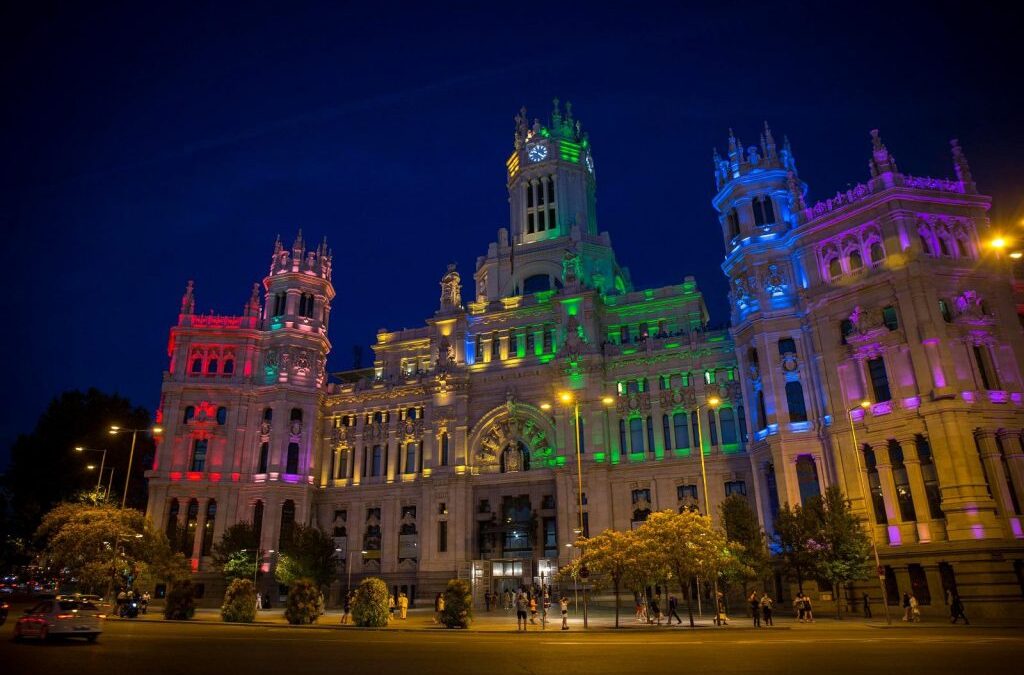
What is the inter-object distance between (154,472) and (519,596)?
5310 cm

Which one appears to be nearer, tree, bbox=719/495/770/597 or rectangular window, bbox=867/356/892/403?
tree, bbox=719/495/770/597

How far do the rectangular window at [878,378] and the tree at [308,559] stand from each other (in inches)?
1866

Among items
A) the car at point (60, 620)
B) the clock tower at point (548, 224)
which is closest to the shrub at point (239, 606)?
the car at point (60, 620)

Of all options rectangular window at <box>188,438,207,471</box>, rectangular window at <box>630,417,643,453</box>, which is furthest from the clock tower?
rectangular window at <box>188,438,207,471</box>

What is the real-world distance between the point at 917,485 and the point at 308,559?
4848 cm

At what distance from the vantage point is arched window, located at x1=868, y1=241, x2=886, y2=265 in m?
51.1

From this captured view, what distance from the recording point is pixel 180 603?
42.1 meters

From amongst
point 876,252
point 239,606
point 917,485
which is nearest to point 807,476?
point 917,485

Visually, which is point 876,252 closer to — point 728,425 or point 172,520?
point 728,425

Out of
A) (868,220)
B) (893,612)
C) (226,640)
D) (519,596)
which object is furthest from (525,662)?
(868,220)

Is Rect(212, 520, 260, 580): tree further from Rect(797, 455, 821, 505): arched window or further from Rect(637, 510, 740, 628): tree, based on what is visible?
Rect(797, 455, 821, 505): arched window

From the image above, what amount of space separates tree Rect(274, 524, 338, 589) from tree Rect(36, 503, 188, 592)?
1045 centimetres

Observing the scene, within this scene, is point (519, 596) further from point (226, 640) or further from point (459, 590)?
point (226, 640)

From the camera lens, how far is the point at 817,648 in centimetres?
2222
